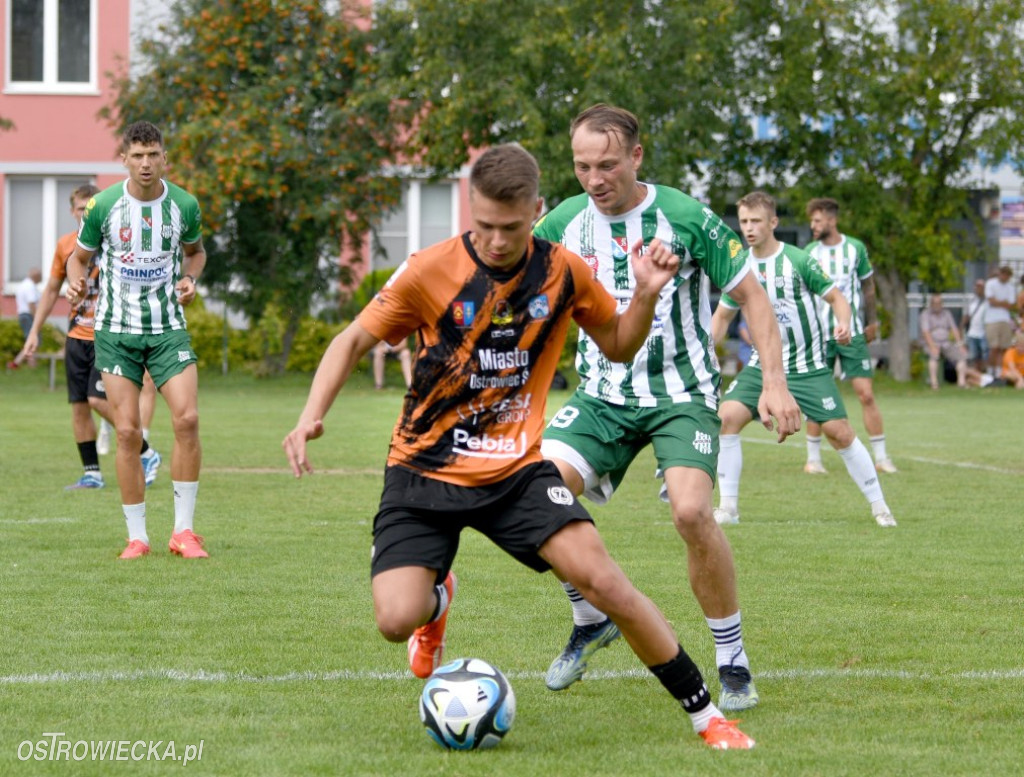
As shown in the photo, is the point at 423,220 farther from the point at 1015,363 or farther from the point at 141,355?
the point at 141,355

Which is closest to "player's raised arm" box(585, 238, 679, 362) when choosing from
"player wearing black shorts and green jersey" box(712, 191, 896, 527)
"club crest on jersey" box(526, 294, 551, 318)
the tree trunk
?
"club crest on jersey" box(526, 294, 551, 318)

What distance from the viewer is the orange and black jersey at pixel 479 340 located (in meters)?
4.93

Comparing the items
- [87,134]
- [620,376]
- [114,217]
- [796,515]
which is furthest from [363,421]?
[87,134]

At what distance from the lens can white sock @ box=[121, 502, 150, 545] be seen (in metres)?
8.82

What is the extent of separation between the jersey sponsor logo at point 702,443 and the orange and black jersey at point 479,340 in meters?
0.81

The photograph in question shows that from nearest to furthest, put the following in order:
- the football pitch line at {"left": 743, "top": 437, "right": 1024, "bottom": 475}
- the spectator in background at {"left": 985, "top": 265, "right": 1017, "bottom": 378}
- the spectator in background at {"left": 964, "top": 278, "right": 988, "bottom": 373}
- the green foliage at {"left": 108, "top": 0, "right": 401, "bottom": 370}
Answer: the football pitch line at {"left": 743, "top": 437, "right": 1024, "bottom": 475}, the green foliage at {"left": 108, "top": 0, "right": 401, "bottom": 370}, the spectator in background at {"left": 985, "top": 265, "right": 1017, "bottom": 378}, the spectator in background at {"left": 964, "top": 278, "right": 988, "bottom": 373}

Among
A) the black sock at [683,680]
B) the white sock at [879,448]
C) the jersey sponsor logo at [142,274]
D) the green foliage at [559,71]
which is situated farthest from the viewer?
the green foliage at [559,71]

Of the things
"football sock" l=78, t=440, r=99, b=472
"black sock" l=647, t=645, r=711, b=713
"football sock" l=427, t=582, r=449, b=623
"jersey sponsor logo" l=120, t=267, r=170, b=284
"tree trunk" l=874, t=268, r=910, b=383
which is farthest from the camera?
"tree trunk" l=874, t=268, r=910, b=383

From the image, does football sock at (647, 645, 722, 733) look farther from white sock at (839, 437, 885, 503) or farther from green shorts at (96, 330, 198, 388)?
white sock at (839, 437, 885, 503)

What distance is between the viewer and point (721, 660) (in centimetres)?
550

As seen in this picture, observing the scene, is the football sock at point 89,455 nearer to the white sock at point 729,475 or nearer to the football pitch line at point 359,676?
the white sock at point 729,475

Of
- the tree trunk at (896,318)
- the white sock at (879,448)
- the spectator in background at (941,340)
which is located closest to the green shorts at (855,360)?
the white sock at (879,448)

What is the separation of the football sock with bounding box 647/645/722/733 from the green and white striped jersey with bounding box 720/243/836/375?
620 cm

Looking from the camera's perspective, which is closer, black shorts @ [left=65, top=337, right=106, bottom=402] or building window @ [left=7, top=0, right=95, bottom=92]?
black shorts @ [left=65, top=337, right=106, bottom=402]
